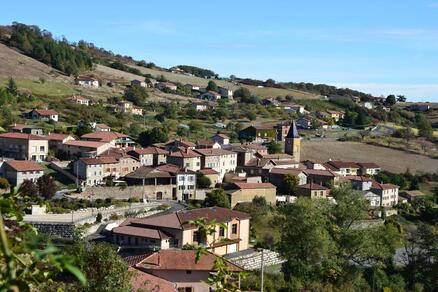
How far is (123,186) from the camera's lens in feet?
124

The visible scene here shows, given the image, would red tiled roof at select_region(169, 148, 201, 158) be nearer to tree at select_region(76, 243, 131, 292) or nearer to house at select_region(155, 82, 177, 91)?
tree at select_region(76, 243, 131, 292)

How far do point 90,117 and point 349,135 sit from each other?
99.1 feet

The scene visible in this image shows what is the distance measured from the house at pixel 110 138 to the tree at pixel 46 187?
37.8 ft

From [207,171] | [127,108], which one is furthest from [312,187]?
[127,108]

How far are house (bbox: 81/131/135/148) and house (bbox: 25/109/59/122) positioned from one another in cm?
751

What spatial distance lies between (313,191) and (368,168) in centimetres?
1428

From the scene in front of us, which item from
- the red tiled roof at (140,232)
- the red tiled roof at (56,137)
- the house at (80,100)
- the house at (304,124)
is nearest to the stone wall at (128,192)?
the red tiled roof at (140,232)

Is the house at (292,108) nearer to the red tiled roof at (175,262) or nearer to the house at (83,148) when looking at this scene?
the house at (83,148)

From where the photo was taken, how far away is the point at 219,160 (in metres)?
45.3

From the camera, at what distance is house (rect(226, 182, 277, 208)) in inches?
1527

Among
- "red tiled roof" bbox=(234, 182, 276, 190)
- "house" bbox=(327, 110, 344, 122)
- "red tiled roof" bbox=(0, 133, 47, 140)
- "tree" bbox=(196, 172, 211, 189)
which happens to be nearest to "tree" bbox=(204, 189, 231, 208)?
"red tiled roof" bbox=(234, 182, 276, 190)

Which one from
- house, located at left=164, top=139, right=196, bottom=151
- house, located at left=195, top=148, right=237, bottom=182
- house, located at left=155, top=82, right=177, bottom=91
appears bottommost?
house, located at left=195, top=148, right=237, bottom=182

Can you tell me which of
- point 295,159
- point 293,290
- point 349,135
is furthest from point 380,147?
point 293,290

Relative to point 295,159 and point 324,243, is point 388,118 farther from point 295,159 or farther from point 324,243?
point 324,243
